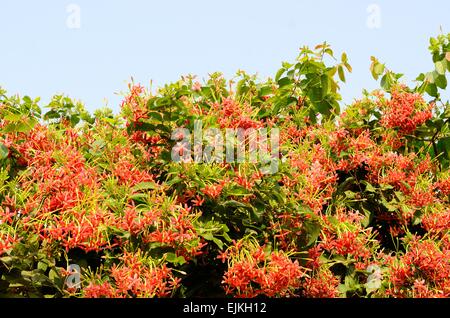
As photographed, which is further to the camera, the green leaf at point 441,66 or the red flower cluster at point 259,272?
the green leaf at point 441,66

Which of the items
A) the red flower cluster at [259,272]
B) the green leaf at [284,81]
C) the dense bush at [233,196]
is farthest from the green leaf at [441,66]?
the red flower cluster at [259,272]

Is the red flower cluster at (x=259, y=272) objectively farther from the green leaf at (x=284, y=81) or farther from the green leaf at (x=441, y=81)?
the green leaf at (x=441, y=81)

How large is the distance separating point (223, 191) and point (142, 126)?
92 centimetres

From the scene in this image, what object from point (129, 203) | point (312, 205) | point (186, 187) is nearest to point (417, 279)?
point (312, 205)

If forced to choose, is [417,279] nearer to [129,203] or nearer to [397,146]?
[397,146]

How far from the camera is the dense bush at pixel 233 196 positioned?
404cm

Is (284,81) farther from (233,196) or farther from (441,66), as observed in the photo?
(233,196)

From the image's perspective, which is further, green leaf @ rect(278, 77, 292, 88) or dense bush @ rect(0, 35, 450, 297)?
green leaf @ rect(278, 77, 292, 88)

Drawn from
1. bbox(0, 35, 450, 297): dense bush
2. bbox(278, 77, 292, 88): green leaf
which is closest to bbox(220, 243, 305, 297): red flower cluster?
bbox(0, 35, 450, 297): dense bush

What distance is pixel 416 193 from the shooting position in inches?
217

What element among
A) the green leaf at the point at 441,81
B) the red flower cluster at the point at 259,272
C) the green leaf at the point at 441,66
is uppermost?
the green leaf at the point at 441,66

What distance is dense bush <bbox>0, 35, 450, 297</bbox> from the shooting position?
4.04 metres

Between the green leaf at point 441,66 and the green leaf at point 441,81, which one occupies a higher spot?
the green leaf at point 441,66

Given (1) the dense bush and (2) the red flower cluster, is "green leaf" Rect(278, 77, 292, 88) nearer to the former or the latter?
(1) the dense bush
